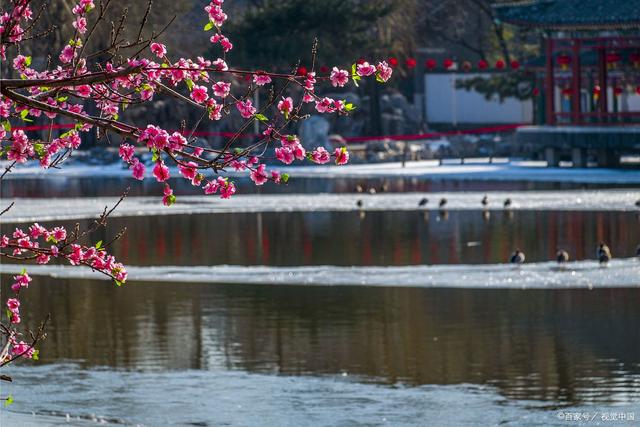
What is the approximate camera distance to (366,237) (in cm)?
3125

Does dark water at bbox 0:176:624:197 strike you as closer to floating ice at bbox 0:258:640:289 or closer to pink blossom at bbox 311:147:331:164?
floating ice at bbox 0:258:640:289

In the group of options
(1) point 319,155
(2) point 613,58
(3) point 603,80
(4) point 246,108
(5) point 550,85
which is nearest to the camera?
(1) point 319,155

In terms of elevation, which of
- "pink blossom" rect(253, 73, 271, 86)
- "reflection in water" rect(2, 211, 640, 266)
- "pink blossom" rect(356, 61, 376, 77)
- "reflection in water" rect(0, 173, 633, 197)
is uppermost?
"pink blossom" rect(356, 61, 376, 77)

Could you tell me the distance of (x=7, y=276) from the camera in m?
26.0

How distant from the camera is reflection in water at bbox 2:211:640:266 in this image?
90.9ft

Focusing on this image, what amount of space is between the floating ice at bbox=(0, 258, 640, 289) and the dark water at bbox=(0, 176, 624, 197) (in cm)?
1738

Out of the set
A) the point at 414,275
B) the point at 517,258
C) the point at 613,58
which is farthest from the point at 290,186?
the point at 414,275

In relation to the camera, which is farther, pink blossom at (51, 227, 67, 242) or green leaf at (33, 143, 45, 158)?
pink blossom at (51, 227, 67, 242)

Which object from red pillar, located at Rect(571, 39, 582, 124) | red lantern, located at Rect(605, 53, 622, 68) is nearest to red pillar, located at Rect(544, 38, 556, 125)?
red pillar, located at Rect(571, 39, 582, 124)

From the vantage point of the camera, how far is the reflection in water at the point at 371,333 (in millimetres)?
16922

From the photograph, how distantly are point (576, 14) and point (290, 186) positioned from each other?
10289 mm

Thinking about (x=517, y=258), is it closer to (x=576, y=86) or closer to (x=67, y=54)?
(x=67, y=54)

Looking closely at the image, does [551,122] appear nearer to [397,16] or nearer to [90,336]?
[397,16]

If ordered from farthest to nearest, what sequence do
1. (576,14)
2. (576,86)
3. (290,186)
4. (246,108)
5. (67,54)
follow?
(576,86) < (576,14) < (290,186) < (67,54) < (246,108)
